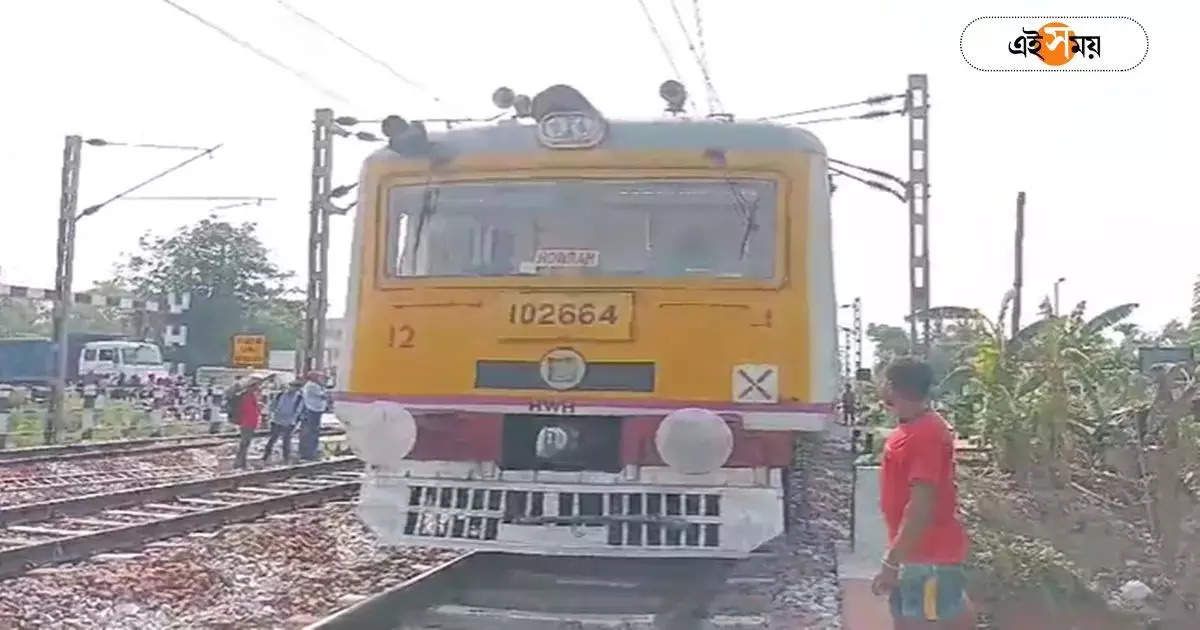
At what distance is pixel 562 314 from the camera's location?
8.05 m

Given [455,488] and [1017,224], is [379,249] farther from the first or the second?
[1017,224]

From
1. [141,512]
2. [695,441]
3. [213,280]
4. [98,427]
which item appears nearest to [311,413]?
[141,512]

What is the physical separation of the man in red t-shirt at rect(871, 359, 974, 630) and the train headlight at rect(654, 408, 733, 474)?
219 centimetres

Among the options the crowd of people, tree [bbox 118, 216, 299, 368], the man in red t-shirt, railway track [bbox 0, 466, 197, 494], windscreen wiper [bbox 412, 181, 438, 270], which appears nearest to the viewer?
A: the man in red t-shirt

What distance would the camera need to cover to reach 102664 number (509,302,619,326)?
801 centimetres

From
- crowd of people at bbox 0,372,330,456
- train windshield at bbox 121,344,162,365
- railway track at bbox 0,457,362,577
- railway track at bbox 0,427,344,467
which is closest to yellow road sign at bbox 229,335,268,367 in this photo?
crowd of people at bbox 0,372,330,456

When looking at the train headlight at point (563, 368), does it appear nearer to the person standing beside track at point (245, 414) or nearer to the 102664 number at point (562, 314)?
the 102664 number at point (562, 314)

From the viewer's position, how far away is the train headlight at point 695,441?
24.8 ft

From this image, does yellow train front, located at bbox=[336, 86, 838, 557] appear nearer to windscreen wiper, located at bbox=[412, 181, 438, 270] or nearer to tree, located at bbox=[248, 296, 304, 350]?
windscreen wiper, located at bbox=[412, 181, 438, 270]

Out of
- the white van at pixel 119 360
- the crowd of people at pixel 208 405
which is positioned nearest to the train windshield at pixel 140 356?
the white van at pixel 119 360

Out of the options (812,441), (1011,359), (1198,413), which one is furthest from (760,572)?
(1011,359)

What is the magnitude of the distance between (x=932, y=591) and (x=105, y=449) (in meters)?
19.0

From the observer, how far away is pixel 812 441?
863 cm

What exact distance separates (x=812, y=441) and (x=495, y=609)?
2108 millimetres
